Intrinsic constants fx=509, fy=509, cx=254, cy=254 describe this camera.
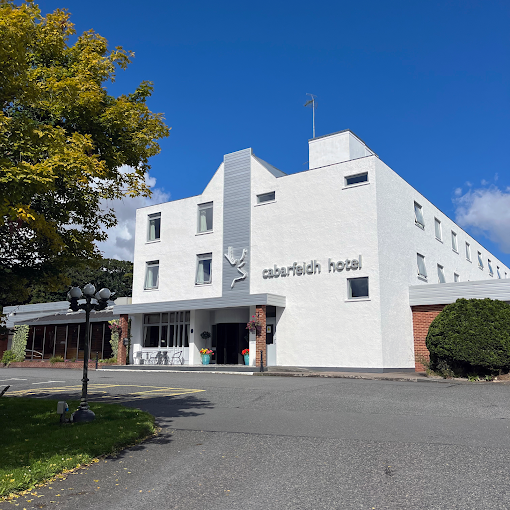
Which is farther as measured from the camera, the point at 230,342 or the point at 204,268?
the point at 204,268

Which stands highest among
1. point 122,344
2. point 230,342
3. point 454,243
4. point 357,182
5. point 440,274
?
point 357,182

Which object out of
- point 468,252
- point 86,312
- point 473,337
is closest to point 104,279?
point 468,252

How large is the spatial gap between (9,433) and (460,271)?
29.7m

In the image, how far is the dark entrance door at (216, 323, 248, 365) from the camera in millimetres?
27337

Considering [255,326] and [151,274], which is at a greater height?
[151,274]

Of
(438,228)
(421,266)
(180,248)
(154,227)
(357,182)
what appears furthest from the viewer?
(154,227)

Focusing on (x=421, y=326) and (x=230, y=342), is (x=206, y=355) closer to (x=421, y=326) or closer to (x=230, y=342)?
(x=230, y=342)

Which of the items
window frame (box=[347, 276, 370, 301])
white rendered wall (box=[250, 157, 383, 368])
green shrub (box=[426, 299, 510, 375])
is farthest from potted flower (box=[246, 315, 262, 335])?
green shrub (box=[426, 299, 510, 375])

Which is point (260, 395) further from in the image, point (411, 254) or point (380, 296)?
point (411, 254)

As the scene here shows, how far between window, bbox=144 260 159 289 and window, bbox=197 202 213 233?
12.3 feet

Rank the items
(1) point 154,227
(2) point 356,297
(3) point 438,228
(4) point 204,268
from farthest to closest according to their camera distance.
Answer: (1) point 154,227, (3) point 438,228, (4) point 204,268, (2) point 356,297

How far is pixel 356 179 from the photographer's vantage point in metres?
24.0

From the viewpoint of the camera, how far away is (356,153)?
28266 mm

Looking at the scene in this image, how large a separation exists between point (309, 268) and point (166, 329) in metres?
9.70
